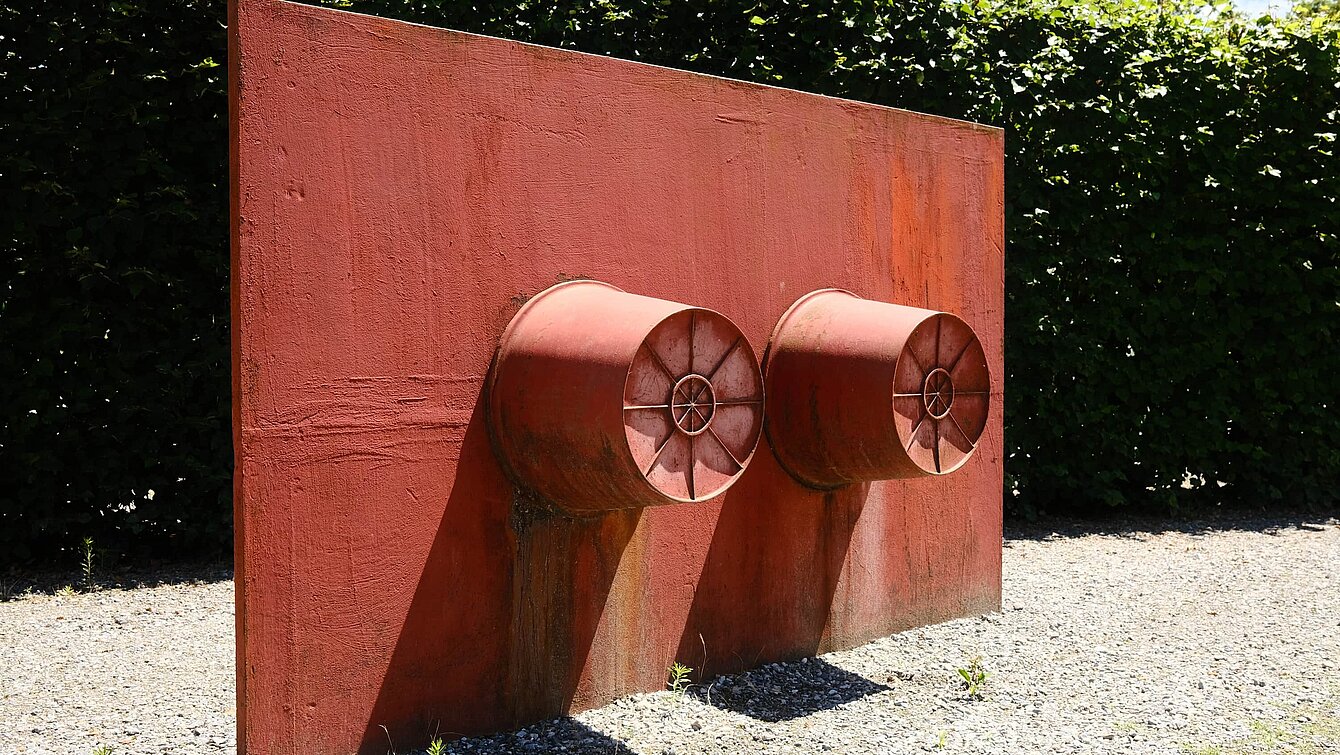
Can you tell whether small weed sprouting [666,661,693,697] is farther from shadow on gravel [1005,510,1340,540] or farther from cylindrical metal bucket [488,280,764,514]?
shadow on gravel [1005,510,1340,540]

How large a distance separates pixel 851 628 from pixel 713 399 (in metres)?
1.76

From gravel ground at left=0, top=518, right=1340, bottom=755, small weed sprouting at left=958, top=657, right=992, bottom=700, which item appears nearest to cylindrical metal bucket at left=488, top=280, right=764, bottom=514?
gravel ground at left=0, top=518, right=1340, bottom=755

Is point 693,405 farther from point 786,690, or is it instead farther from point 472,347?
point 786,690

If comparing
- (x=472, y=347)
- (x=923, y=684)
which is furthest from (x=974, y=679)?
(x=472, y=347)

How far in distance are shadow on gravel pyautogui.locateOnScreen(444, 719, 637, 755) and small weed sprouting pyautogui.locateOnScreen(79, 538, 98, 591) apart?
3.14 m

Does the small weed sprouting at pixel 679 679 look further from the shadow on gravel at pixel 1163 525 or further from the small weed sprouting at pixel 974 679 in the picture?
the shadow on gravel at pixel 1163 525

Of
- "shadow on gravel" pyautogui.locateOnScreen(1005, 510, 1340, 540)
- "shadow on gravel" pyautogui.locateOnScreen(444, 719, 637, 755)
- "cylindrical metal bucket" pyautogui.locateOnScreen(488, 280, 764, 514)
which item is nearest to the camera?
"cylindrical metal bucket" pyautogui.locateOnScreen(488, 280, 764, 514)

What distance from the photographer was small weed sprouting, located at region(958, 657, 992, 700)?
14.4 ft

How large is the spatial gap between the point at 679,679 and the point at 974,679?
1.22m

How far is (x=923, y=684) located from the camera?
4.53m

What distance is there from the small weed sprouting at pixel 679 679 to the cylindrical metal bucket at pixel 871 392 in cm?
A: 92

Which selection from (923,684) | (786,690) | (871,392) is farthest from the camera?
(923,684)

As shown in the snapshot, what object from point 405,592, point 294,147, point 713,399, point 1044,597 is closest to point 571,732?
point 405,592

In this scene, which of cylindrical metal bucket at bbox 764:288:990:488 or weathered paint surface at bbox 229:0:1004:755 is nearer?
weathered paint surface at bbox 229:0:1004:755
